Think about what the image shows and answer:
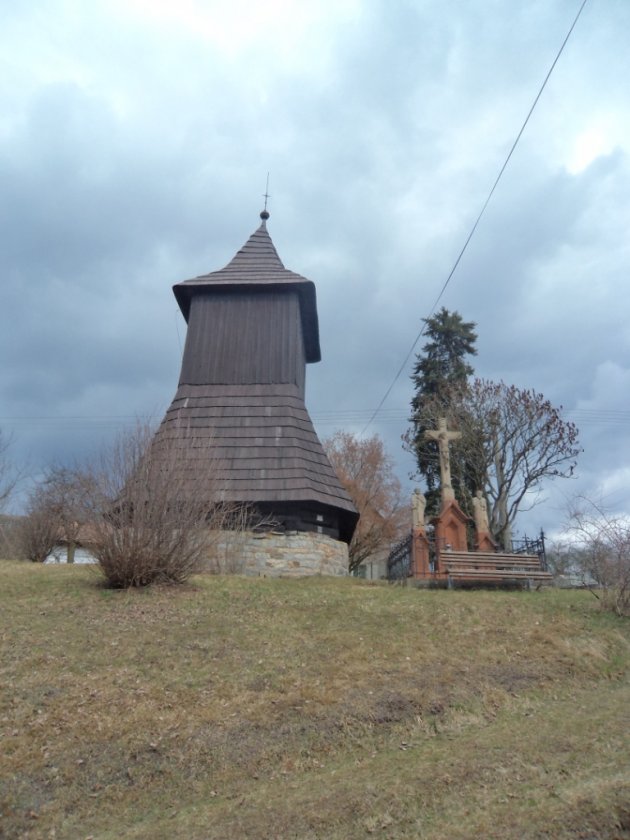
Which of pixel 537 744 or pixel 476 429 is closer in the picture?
pixel 537 744

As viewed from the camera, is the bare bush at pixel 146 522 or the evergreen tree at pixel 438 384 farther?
the evergreen tree at pixel 438 384

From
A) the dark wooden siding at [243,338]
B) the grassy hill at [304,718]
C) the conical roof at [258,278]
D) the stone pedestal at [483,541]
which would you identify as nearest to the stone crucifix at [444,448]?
the stone pedestal at [483,541]

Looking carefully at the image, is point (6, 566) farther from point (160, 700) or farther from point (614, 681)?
point (614, 681)

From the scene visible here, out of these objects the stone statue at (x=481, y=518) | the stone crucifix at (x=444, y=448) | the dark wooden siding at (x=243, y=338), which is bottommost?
the stone statue at (x=481, y=518)

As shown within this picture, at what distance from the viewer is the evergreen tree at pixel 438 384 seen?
25203 mm

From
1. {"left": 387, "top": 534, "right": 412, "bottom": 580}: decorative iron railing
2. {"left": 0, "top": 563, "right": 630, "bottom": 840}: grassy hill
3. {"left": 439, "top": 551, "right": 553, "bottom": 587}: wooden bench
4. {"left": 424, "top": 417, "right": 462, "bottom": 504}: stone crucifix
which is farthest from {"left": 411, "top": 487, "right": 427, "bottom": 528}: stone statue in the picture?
{"left": 0, "top": 563, "right": 630, "bottom": 840}: grassy hill

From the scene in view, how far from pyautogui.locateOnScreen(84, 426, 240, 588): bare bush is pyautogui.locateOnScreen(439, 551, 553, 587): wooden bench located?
18.2ft

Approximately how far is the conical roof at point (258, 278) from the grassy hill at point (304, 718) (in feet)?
32.9

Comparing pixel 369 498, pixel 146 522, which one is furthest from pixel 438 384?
pixel 146 522

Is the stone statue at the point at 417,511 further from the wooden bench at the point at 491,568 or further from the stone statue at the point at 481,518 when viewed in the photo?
the stone statue at the point at 481,518

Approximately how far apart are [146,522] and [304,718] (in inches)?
192

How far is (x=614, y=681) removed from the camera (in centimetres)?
837

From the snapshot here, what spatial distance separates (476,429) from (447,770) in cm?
1916

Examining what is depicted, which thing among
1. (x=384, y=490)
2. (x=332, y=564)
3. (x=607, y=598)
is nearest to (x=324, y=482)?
(x=332, y=564)
